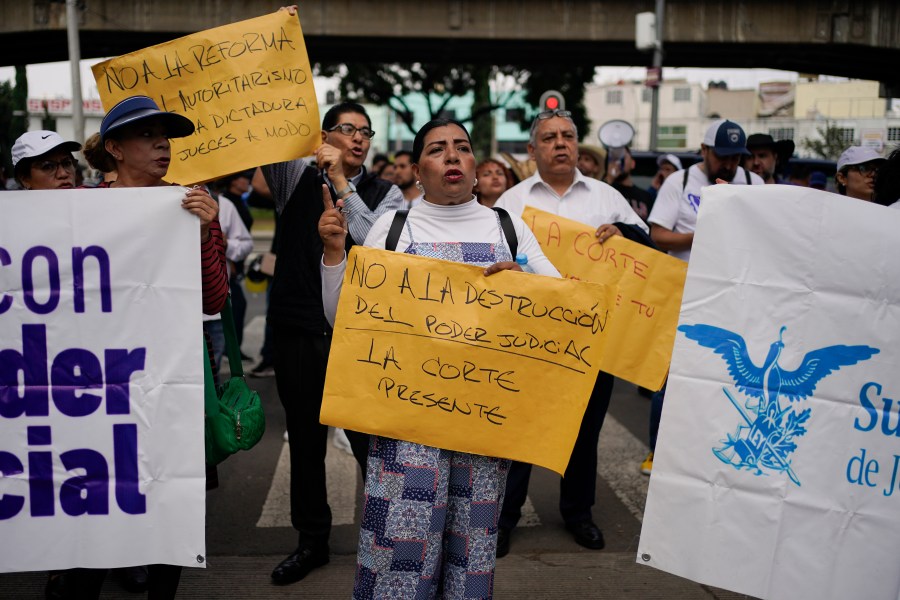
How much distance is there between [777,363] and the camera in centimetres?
275

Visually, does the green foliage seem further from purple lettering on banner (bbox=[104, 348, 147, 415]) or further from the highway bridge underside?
purple lettering on banner (bbox=[104, 348, 147, 415])

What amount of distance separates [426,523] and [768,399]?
116 cm

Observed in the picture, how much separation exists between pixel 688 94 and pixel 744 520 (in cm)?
7625

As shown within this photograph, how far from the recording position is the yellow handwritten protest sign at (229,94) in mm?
3400

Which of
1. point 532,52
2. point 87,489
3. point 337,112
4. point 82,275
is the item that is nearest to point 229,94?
point 337,112

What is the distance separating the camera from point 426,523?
2713mm

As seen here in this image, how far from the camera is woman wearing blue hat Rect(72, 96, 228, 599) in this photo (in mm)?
2887

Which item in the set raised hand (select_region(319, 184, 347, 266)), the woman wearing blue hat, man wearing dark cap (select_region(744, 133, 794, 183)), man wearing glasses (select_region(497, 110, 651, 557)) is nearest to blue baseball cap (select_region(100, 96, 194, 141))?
the woman wearing blue hat

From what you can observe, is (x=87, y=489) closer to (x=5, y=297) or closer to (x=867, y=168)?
(x=5, y=297)

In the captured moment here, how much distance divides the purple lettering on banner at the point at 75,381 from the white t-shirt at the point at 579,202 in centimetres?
225

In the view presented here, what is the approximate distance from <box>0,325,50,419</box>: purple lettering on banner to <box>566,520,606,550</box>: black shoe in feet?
8.77

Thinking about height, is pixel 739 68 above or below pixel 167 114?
above

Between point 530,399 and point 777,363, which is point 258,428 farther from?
point 777,363

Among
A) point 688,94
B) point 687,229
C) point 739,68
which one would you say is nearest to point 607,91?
point 688,94
